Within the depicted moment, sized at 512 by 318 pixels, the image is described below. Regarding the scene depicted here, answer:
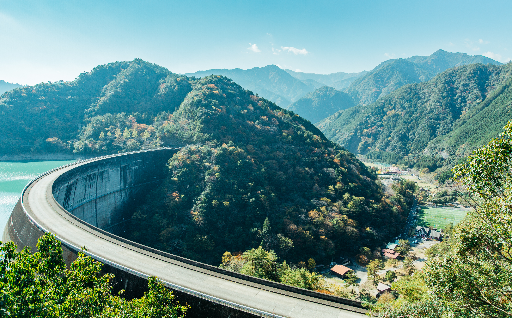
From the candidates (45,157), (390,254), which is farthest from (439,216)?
(45,157)

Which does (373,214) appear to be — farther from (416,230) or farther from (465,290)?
(465,290)

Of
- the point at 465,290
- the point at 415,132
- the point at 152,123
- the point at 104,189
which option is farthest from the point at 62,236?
the point at 415,132

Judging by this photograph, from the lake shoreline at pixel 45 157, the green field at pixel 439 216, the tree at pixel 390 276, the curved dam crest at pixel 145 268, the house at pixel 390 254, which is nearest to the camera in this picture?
the curved dam crest at pixel 145 268

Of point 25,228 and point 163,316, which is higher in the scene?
point 163,316

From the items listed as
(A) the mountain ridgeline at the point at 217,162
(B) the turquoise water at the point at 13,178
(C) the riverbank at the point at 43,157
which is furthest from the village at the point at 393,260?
(C) the riverbank at the point at 43,157

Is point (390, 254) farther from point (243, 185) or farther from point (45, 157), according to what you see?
point (45, 157)

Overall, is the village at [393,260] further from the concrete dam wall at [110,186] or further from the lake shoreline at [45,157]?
the lake shoreline at [45,157]
